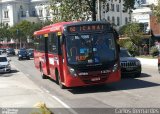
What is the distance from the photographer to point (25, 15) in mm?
135500

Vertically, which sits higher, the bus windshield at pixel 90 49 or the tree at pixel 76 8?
the tree at pixel 76 8

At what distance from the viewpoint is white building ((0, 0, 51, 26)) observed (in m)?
134

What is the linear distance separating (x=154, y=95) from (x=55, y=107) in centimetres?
374

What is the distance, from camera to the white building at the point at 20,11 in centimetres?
13362

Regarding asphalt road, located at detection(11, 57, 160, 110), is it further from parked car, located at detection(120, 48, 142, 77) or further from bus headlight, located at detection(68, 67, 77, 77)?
parked car, located at detection(120, 48, 142, 77)

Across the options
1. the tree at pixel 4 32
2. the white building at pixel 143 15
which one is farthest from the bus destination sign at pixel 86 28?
the tree at pixel 4 32

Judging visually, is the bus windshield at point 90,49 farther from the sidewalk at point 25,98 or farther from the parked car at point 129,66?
the parked car at point 129,66

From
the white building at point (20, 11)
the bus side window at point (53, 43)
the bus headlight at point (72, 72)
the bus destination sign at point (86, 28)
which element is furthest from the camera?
the white building at point (20, 11)

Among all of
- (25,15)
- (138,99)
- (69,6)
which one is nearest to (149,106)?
(138,99)

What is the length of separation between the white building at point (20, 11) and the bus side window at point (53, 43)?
111m

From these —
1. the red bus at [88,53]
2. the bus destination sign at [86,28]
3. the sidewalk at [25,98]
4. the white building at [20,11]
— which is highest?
the white building at [20,11]

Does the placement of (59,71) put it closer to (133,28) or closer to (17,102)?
(17,102)

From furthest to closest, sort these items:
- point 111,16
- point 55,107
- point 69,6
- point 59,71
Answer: point 111,16, point 69,6, point 59,71, point 55,107

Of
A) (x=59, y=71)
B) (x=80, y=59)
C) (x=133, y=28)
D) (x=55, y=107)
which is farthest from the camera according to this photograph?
(x=133, y=28)
